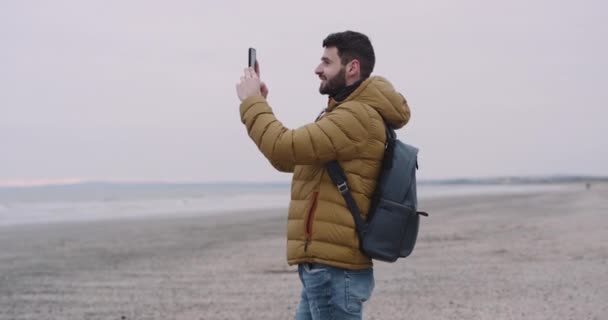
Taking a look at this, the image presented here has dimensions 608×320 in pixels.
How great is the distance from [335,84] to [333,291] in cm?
90

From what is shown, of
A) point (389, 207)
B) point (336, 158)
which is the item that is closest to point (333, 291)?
point (389, 207)

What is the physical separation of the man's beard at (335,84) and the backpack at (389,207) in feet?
1.08

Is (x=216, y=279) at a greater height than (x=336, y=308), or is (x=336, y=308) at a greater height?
(x=336, y=308)

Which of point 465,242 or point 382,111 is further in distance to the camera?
point 465,242

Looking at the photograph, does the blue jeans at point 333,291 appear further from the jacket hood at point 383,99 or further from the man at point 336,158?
the jacket hood at point 383,99

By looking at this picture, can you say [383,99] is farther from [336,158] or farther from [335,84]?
[336,158]

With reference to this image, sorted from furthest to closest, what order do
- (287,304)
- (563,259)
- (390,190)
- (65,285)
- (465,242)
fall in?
(465,242) < (563,259) < (65,285) < (287,304) < (390,190)

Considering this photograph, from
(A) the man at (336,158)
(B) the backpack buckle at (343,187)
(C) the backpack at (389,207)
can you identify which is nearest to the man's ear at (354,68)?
(A) the man at (336,158)

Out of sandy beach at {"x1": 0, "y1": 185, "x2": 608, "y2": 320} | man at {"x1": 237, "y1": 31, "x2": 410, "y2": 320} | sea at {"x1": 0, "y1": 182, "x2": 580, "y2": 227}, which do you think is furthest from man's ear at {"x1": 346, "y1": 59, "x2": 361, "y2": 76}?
sea at {"x1": 0, "y1": 182, "x2": 580, "y2": 227}

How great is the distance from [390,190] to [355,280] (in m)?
0.42

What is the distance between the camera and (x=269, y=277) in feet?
32.3

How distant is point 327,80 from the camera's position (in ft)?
10.2

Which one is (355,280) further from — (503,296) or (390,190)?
(503,296)

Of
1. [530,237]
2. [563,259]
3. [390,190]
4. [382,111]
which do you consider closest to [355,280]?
[390,190]
